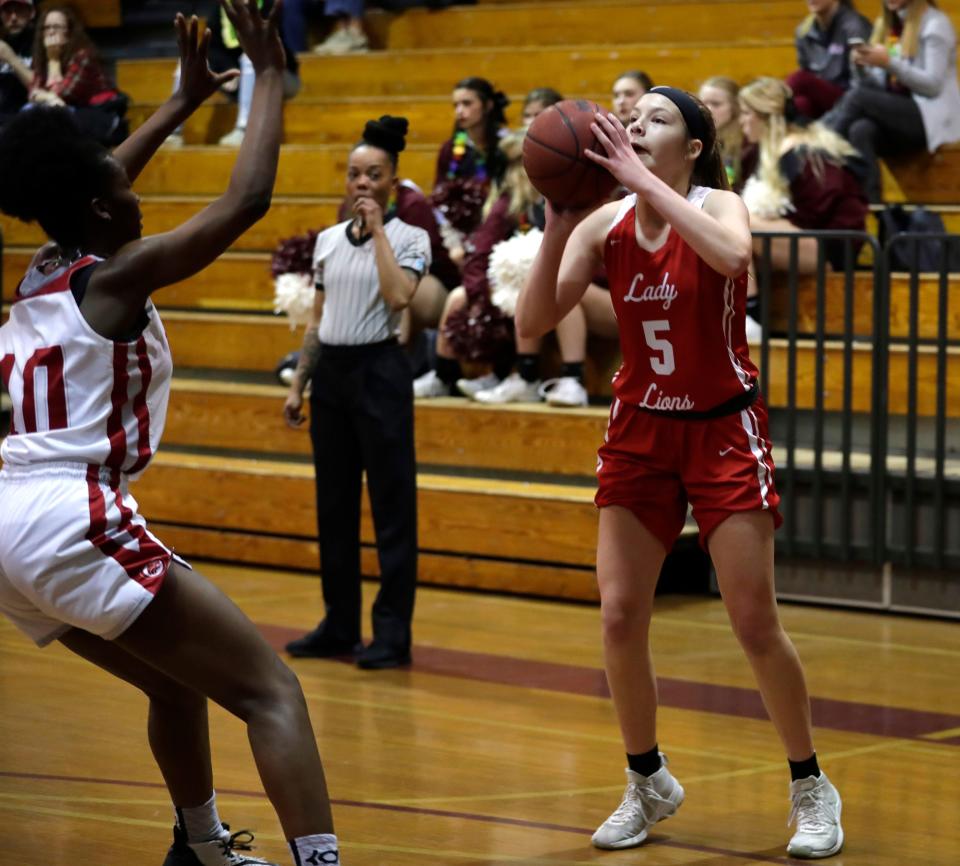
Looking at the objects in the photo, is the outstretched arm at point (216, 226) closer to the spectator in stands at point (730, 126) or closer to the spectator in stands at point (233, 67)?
the spectator in stands at point (730, 126)

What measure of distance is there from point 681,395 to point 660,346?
0.11 m

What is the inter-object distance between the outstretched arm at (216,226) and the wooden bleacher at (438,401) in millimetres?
3882

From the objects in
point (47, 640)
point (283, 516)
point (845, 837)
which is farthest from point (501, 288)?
point (47, 640)

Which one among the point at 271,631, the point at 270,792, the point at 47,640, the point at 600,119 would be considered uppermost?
the point at 600,119

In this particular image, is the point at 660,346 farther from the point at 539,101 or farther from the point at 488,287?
the point at 539,101

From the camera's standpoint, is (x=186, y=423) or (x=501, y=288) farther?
(x=186, y=423)

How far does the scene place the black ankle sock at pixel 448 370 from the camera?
297 inches

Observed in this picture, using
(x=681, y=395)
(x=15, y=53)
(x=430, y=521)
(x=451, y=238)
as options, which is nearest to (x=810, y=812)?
(x=681, y=395)

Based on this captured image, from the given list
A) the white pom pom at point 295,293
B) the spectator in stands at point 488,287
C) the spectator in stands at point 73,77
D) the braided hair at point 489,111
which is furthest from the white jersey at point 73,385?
the spectator in stands at point 73,77

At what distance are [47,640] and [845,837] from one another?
1848 millimetres

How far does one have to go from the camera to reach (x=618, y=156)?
3.50 metres

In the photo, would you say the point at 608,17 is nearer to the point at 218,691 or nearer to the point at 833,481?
the point at 833,481

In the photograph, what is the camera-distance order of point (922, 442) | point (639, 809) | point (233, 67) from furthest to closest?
point (233, 67) → point (922, 442) → point (639, 809)

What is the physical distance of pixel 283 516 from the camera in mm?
7480
